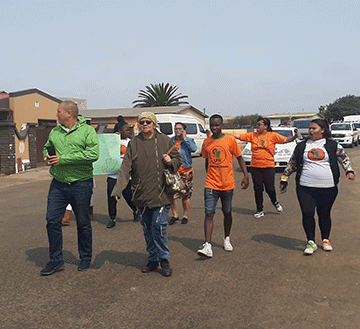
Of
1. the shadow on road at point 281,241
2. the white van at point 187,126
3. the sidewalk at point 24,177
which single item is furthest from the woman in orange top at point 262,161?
the white van at point 187,126

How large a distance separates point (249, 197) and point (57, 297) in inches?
272

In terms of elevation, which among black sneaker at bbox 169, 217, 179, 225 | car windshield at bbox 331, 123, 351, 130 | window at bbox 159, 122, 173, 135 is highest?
window at bbox 159, 122, 173, 135

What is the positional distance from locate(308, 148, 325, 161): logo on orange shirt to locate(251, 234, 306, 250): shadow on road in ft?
4.17

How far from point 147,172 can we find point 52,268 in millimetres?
1550

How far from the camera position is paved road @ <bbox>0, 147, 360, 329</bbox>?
3.80 metres

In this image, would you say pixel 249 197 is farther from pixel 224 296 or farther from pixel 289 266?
pixel 224 296

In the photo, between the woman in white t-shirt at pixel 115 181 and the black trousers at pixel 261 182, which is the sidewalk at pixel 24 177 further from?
the black trousers at pixel 261 182

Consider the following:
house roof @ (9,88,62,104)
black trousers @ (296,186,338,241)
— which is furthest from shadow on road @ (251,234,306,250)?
house roof @ (9,88,62,104)

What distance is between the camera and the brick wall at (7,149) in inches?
671

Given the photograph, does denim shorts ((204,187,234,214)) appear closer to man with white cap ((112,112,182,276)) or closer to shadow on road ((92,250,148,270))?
man with white cap ((112,112,182,276))

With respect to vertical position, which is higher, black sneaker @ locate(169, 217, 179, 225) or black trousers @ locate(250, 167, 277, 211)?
black trousers @ locate(250, 167, 277, 211)

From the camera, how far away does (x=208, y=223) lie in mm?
5715

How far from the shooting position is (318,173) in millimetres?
5656

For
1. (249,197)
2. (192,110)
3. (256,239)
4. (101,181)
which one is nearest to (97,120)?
(192,110)
